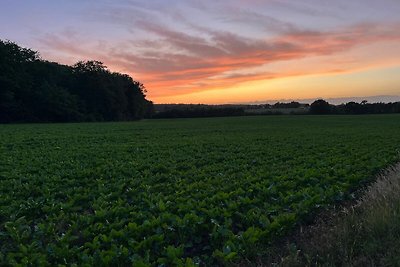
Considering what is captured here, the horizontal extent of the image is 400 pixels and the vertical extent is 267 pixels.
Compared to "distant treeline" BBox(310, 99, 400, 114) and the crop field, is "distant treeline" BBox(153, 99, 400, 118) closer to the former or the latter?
"distant treeline" BBox(310, 99, 400, 114)

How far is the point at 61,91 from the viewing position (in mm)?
75562

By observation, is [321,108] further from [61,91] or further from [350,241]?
[350,241]

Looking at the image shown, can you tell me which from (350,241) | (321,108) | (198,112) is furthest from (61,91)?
(350,241)

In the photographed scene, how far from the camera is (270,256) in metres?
5.84

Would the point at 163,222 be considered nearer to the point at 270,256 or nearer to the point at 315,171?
the point at 270,256

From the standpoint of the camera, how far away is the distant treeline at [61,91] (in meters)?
71.1

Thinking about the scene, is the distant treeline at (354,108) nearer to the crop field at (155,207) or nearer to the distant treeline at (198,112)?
the distant treeline at (198,112)

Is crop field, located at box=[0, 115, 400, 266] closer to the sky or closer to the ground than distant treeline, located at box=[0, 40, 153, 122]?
closer to the ground

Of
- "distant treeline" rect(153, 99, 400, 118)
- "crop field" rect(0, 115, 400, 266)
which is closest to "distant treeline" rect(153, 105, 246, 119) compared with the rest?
"distant treeline" rect(153, 99, 400, 118)

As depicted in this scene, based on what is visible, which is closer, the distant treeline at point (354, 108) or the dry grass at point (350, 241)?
the dry grass at point (350, 241)

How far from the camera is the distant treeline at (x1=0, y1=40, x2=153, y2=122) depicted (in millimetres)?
71125

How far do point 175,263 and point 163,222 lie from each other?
68.0 inches

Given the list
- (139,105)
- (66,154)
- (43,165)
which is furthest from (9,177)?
(139,105)

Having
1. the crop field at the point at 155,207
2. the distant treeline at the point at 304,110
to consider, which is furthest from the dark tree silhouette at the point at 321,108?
the crop field at the point at 155,207
